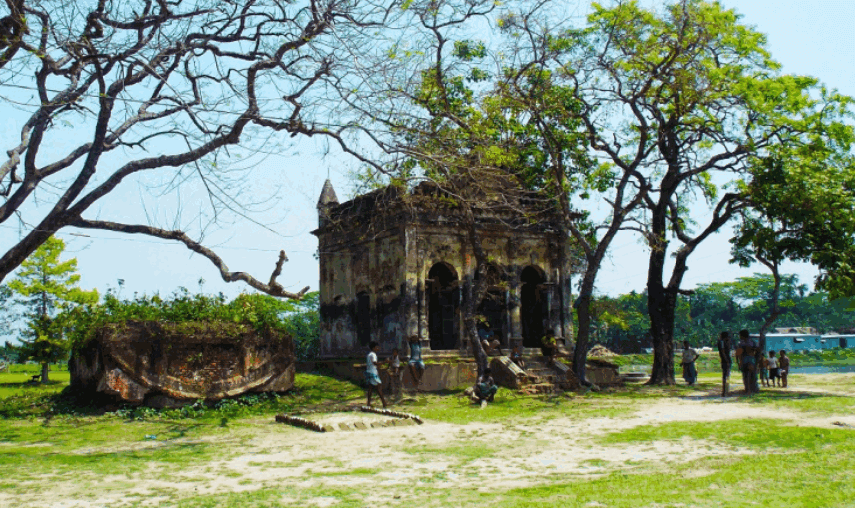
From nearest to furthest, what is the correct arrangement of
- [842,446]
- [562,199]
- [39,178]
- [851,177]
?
[842,446]
[39,178]
[851,177]
[562,199]

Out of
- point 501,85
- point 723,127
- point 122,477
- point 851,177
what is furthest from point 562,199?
point 122,477

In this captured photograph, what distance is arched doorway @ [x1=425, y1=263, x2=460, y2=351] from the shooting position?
2216 centimetres

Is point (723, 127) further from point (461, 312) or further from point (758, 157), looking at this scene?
point (461, 312)

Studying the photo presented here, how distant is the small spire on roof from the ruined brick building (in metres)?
0.03

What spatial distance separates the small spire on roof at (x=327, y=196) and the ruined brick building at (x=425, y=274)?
0.11ft

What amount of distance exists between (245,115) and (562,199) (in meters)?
9.33

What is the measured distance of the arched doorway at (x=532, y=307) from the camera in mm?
Result: 22391

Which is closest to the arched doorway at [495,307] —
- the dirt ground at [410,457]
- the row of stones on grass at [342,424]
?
the row of stones on grass at [342,424]

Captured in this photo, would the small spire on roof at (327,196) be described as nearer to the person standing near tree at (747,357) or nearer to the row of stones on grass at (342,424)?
the row of stones on grass at (342,424)

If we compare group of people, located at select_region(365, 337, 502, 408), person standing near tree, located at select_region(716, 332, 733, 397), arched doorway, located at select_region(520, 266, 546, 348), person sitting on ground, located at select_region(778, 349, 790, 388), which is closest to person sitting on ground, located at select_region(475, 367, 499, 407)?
group of people, located at select_region(365, 337, 502, 408)

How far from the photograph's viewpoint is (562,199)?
62.1 ft

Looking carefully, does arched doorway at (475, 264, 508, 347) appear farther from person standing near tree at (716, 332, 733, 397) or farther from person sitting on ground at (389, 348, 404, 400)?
person standing near tree at (716, 332, 733, 397)

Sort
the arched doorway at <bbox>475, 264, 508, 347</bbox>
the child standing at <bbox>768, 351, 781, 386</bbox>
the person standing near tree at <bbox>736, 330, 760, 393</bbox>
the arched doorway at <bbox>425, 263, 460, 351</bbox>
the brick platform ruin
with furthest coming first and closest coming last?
1. the arched doorway at <bbox>425, 263, 460, 351</bbox>
2. the arched doorway at <bbox>475, 264, 508, 347</bbox>
3. the child standing at <bbox>768, 351, 781, 386</bbox>
4. the person standing near tree at <bbox>736, 330, 760, 393</bbox>
5. the brick platform ruin

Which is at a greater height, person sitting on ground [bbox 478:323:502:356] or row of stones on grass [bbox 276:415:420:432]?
person sitting on ground [bbox 478:323:502:356]
